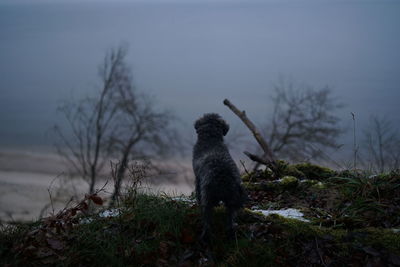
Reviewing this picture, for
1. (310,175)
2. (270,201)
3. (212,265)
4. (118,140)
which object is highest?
(118,140)

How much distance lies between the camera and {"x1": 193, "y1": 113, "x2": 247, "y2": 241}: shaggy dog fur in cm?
438

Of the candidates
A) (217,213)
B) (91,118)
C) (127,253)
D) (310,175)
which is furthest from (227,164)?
(91,118)

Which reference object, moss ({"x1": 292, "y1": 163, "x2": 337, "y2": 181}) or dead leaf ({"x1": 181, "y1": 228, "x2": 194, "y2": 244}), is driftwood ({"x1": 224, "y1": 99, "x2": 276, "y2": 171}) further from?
dead leaf ({"x1": 181, "y1": 228, "x2": 194, "y2": 244})

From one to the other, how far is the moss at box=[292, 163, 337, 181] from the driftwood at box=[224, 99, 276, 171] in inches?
19.7

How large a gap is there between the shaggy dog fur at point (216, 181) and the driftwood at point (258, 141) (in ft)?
8.59

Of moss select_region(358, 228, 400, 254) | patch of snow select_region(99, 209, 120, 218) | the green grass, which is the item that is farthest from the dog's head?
moss select_region(358, 228, 400, 254)

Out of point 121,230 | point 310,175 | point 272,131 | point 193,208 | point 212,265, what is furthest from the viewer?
point 272,131

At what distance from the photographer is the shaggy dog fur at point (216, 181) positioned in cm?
438

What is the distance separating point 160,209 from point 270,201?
1986 millimetres

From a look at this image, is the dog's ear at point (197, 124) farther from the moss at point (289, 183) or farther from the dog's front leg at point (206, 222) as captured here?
the moss at point (289, 183)

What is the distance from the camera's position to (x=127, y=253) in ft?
15.0

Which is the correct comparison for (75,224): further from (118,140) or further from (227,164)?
(118,140)

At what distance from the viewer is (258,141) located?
26.9ft

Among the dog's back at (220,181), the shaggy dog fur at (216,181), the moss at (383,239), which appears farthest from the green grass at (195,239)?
the dog's back at (220,181)
